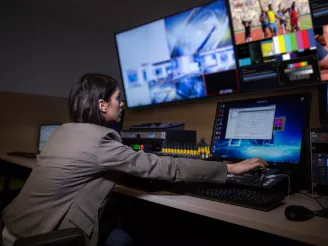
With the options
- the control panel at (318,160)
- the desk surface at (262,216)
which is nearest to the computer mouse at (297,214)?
the desk surface at (262,216)

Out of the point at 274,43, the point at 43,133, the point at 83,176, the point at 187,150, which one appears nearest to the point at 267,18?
the point at 274,43

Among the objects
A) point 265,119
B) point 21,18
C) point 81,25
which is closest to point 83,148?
point 265,119

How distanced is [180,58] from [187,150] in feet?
2.51

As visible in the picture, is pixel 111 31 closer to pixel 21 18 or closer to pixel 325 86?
pixel 21 18

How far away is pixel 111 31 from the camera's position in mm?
3525

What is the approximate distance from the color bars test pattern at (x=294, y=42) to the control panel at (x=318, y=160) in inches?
22.4

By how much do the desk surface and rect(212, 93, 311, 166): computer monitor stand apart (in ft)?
0.77

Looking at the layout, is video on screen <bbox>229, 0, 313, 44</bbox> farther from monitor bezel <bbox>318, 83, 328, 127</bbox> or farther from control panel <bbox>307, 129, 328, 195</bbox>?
control panel <bbox>307, 129, 328, 195</bbox>

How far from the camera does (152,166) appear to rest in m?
1.01

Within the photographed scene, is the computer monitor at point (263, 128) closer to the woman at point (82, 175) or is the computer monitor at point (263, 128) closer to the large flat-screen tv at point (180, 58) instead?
the woman at point (82, 175)

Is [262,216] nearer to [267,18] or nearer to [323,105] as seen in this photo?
[323,105]

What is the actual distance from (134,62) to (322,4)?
1317 millimetres

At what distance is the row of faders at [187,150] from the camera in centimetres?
141

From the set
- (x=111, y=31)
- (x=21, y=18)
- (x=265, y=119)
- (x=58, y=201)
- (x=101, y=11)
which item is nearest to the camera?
(x=58, y=201)
